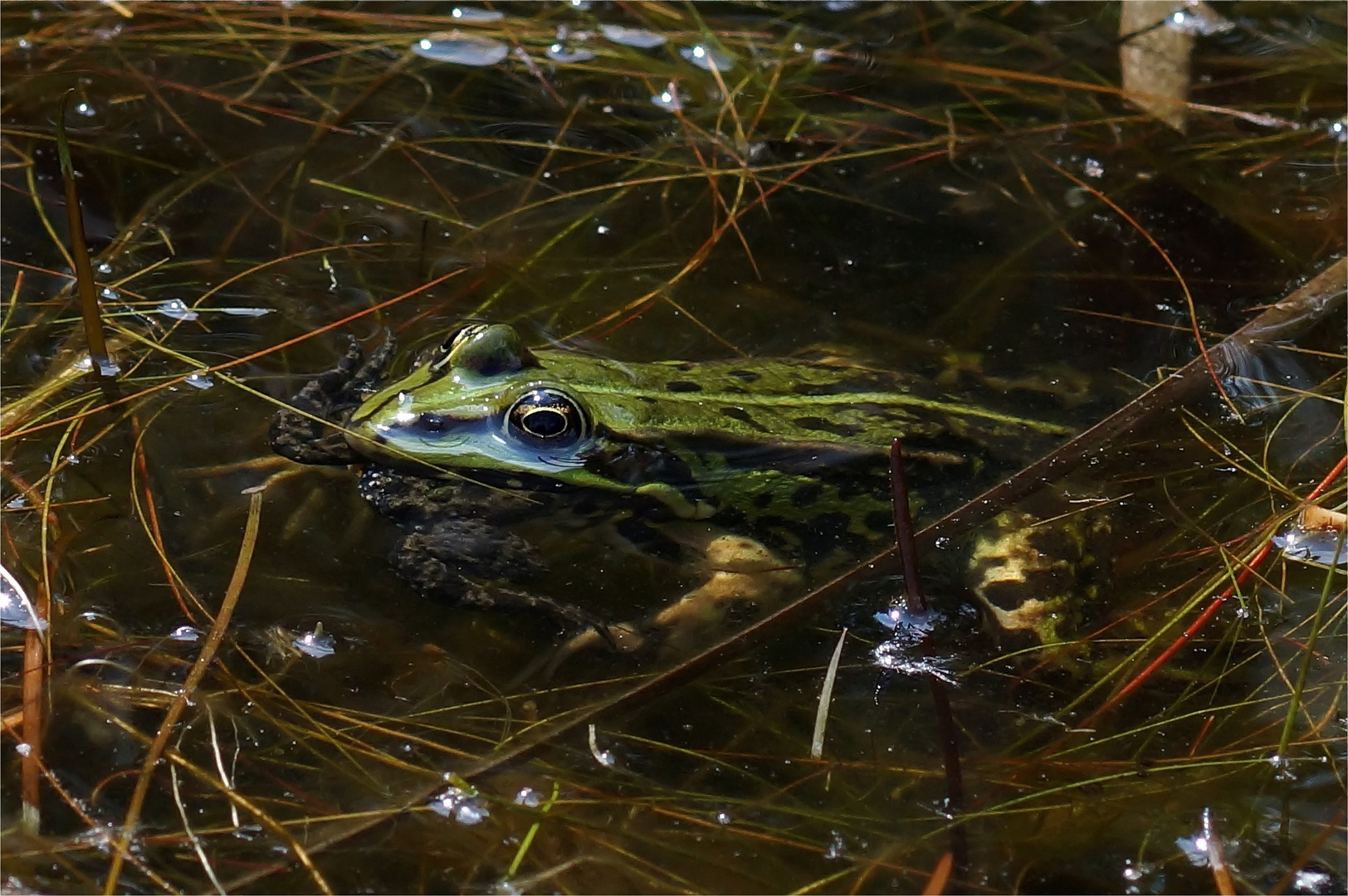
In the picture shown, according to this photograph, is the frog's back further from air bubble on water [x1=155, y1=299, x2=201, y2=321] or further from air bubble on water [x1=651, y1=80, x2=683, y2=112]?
air bubble on water [x1=651, y1=80, x2=683, y2=112]

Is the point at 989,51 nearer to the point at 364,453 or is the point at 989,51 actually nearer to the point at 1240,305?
the point at 1240,305

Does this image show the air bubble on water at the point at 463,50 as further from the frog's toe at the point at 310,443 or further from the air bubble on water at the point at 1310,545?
the air bubble on water at the point at 1310,545

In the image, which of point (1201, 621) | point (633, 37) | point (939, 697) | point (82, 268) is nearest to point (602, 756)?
A: point (939, 697)

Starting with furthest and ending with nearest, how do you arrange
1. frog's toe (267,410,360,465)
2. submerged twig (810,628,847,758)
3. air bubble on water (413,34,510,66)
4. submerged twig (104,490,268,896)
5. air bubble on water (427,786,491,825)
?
1. air bubble on water (413,34,510,66)
2. frog's toe (267,410,360,465)
3. submerged twig (810,628,847,758)
4. air bubble on water (427,786,491,825)
5. submerged twig (104,490,268,896)

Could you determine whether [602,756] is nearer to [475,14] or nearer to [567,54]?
[567,54]

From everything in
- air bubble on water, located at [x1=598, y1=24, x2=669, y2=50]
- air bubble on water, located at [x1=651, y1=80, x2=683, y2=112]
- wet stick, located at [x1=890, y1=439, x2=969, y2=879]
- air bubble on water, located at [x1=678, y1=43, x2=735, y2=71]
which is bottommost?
wet stick, located at [x1=890, y1=439, x2=969, y2=879]

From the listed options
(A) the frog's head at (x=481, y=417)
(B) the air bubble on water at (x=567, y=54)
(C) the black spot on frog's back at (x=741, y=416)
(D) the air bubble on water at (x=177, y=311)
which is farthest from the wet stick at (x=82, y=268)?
(B) the air bubble on water at (x=567, y=54)

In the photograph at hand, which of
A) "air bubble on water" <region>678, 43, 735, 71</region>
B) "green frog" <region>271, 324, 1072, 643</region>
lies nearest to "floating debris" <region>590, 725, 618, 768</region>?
"green frog" <region>271, 324, 1072, 643</region>
